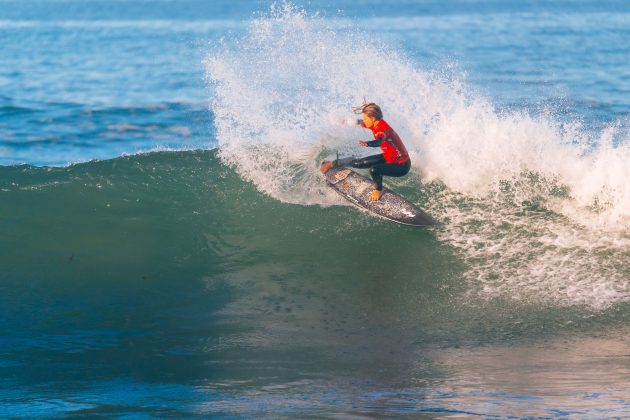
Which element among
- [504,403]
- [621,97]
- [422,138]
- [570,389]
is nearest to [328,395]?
[504,403]

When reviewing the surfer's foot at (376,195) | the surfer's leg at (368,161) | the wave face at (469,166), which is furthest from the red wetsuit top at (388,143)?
the wave face at (469,166)

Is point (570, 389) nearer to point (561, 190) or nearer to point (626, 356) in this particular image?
point (626, 356)

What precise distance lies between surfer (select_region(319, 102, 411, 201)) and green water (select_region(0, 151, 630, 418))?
0.69 metres

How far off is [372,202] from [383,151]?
762mm

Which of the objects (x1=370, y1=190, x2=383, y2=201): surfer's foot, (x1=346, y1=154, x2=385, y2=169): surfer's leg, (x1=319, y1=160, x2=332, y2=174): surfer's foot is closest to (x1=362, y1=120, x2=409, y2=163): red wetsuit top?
(x1=346, y1=154, x2=385, y2=169): surfer's leg

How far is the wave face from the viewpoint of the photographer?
35.9 feet

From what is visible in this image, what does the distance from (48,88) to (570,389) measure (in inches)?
915

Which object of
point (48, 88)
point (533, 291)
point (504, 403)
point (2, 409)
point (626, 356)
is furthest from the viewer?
point (48, 88)

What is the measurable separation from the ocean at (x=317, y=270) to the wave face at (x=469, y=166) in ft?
0.12

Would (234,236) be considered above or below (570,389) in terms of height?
above

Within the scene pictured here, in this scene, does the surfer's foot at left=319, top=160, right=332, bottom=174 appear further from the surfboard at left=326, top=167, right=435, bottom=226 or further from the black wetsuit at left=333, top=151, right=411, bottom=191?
Result: the black wetsuit at left=333, top=151, right=411, bottom=191

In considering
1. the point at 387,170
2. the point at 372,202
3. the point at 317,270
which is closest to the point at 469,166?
the point at 387,170

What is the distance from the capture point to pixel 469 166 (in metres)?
13.5

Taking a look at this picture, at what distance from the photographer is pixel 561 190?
1303cm
